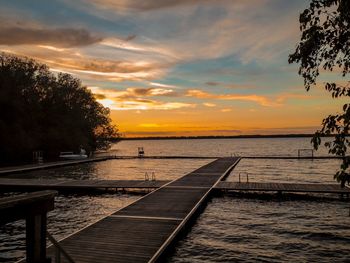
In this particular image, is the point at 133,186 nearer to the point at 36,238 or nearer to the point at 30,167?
the point at 30,167

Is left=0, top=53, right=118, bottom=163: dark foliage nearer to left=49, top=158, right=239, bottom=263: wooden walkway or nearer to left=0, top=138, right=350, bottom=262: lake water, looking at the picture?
left=0, top=138, right=350, bottom=262: lake water

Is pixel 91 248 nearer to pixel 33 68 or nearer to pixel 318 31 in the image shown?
pixel 318 31

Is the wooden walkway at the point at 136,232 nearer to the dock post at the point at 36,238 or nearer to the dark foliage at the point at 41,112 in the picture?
the dock post at the point at 36,238

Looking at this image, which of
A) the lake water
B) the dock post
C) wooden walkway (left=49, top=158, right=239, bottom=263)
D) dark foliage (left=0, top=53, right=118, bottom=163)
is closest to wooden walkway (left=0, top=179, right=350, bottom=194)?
the lake water

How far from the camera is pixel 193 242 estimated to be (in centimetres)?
1694

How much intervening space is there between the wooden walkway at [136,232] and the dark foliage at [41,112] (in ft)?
124

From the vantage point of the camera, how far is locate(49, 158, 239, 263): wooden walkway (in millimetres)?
12438

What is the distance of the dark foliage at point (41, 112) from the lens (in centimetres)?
5278

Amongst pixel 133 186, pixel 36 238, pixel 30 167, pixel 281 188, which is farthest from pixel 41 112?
pixel 36 238

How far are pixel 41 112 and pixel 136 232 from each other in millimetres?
52374

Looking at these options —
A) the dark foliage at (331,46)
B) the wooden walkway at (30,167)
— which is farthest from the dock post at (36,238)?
the wooden walkway at (30,167)

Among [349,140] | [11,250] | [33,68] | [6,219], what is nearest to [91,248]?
[11,250]

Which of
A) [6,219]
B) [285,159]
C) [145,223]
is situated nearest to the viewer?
[6,219]

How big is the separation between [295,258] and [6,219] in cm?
1349
